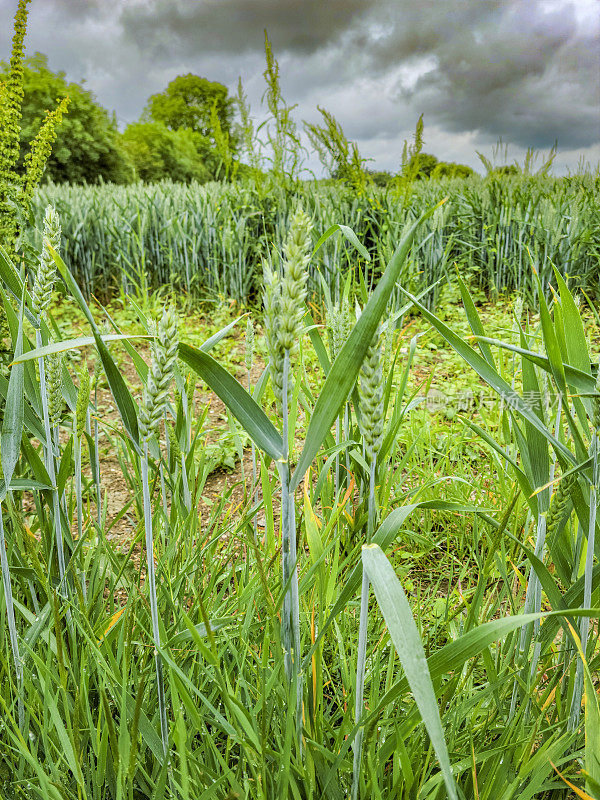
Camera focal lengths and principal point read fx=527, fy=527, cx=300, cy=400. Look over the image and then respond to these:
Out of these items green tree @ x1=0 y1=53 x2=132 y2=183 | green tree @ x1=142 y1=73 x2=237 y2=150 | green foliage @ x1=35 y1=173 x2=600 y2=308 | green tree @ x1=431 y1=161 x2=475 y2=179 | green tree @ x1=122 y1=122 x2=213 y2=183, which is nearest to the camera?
green foliage @ x1=35 y1=173 x2=600 y2=308

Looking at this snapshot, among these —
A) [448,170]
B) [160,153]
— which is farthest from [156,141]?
[448,170]

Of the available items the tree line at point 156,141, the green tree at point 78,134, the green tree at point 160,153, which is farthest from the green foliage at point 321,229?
the green tree at point 160,153

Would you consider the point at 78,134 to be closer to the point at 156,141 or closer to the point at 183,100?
the point at 156,141

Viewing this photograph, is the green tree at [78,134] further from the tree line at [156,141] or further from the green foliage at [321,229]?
the green foliage at [321,229]

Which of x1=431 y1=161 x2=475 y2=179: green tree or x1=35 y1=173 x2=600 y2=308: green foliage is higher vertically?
x1=431 y1=161 x2=475 y2=179: green tree

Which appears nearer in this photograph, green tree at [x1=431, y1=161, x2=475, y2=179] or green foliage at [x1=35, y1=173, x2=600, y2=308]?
green foliage at [x1=35, y1=173, x2=600, y2=308]

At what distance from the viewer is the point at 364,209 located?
4.81m

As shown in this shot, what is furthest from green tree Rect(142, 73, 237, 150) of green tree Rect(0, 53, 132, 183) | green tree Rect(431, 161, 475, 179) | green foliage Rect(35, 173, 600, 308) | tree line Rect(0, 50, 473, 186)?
green foliage Rect(35, 173, 600, 308)

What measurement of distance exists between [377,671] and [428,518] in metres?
0.90

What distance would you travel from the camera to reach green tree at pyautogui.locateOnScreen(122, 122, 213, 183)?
30766mm

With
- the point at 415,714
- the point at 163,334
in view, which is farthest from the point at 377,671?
the point at 163,334

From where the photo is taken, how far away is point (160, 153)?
32281 mm

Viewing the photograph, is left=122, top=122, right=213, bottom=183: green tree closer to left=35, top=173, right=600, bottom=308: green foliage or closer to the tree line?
the tree line

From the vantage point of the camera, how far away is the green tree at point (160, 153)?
30.8 metres
